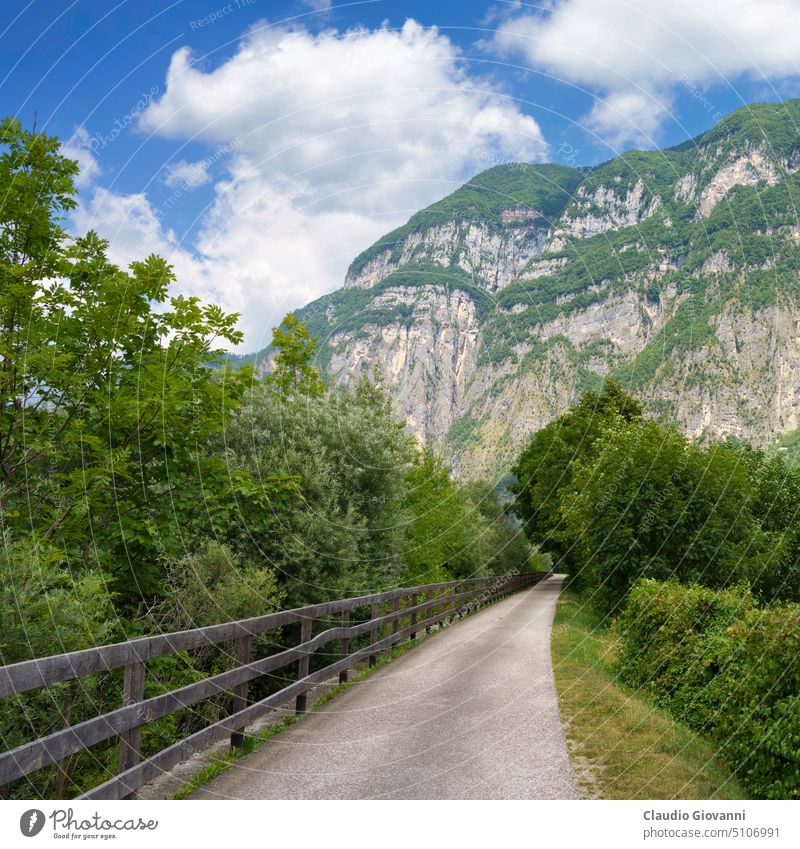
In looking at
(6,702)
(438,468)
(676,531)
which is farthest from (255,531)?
(438,468)

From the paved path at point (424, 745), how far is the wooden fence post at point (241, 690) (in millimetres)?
281

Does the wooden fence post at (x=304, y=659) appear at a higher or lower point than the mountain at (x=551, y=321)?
lower

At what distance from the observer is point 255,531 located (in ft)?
46.6

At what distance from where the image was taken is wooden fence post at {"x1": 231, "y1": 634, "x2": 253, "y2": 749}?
23.2 ft

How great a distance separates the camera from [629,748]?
22.7 ft

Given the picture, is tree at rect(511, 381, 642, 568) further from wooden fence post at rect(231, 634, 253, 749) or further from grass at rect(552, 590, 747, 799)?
wooden fence post at rect(231, 634, 253, 749)

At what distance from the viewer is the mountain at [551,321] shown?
19812 mm

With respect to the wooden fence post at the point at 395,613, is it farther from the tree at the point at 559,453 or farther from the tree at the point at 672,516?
the tree at the point at 559,453

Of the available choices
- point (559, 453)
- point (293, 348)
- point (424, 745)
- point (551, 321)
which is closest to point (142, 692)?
point (424, 745)

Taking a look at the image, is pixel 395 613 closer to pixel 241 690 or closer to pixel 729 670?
pixel 241 690

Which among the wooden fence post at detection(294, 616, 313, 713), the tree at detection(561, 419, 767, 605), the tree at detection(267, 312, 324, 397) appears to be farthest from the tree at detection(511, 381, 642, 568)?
the wooden fence post at detection(294, 616, 313, 713)
